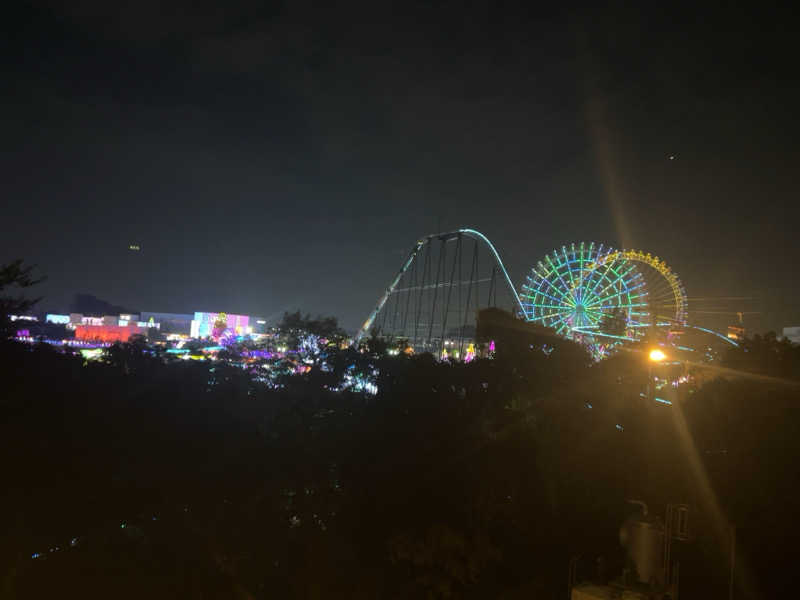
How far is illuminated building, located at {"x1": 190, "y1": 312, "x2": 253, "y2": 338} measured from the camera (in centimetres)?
8656

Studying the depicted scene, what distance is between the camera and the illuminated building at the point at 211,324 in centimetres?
8656

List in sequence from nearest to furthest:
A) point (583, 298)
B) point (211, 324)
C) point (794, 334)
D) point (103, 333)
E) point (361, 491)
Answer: point (361, 491), point (583, 298), point (794, 334), point (103, 333), point (211, 324)

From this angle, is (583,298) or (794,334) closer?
(583,298)

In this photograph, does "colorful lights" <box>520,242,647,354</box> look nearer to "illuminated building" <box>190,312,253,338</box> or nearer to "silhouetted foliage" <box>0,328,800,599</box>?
"silhouetted foliage" <box>0,328,800,599</box>

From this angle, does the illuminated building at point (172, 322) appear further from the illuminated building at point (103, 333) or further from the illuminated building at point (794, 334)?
the illuminated building at point (794, 334)

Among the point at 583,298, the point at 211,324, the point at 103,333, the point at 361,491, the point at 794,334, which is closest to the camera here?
the point at 361,491

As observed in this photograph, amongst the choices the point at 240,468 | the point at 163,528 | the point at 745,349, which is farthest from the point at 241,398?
the point at 745,349

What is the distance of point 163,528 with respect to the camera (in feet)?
28.5

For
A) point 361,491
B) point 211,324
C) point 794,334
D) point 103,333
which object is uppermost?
point 794,334

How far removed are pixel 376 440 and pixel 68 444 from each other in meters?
5.32

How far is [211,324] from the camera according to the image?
89062 millimetres

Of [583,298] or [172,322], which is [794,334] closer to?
[583,298]

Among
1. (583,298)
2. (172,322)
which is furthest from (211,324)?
(583,298)

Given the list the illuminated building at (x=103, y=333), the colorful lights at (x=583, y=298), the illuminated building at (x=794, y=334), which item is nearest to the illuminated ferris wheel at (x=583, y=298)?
the colorful lights at (x=583, y=298)
